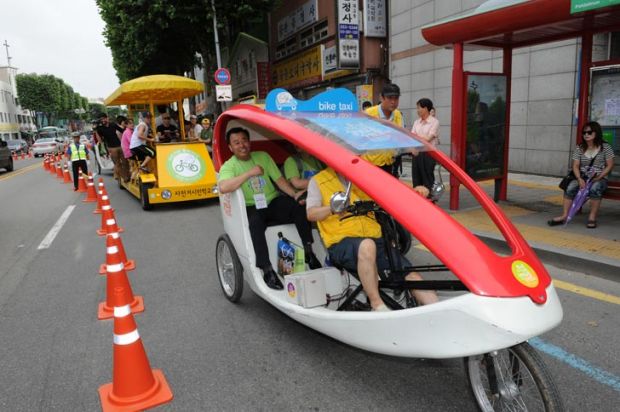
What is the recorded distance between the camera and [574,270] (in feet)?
15.0

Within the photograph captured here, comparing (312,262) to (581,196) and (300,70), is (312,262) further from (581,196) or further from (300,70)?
(300,70)

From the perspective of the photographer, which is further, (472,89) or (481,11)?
(472,89)

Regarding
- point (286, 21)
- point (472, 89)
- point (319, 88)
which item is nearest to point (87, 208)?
point (472, 89)

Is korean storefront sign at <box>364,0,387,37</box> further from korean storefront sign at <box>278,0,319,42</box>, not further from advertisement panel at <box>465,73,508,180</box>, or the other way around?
advertisement panel at <box>465,73,508,180</box>

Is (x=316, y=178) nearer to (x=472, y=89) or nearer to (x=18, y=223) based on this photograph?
(x=472, y=89)

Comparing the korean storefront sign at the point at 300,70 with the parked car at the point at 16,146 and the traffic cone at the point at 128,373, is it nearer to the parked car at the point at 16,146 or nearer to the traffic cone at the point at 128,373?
the traffic cone at the point at 128,373

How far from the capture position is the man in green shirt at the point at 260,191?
12.4ft

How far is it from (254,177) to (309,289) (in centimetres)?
131

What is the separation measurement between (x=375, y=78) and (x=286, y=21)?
27.5 feet

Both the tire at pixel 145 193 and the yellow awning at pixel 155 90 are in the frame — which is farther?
the yellow awning at pixel 155 90

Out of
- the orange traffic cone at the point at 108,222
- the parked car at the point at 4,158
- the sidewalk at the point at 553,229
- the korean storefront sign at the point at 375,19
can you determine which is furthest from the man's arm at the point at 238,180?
the parked car at the point at 4,158

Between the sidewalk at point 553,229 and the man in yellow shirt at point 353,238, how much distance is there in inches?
95.6

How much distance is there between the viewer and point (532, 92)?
985 centimetres

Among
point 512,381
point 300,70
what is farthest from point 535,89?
point 300,70
